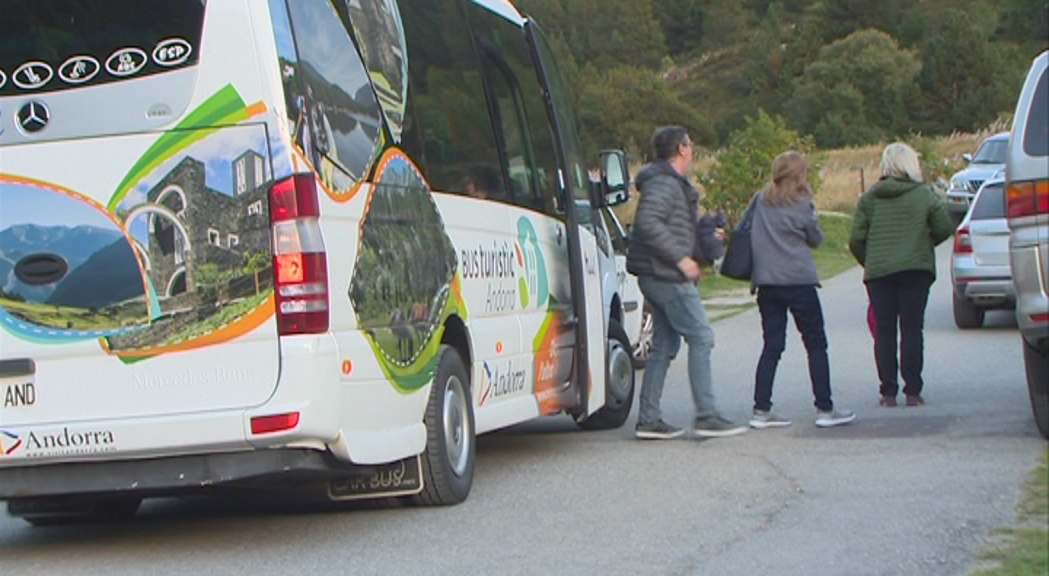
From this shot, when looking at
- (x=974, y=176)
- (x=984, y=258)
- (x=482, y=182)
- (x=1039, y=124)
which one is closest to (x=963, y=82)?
(x=974, y=176)

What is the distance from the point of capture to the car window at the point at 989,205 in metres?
17.3

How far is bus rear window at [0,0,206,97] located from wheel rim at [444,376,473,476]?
88.9 inches

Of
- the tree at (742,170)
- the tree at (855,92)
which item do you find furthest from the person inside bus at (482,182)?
the tree at (855,92)

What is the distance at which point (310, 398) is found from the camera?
7.19 meters

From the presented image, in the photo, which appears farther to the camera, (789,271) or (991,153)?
(991,153)

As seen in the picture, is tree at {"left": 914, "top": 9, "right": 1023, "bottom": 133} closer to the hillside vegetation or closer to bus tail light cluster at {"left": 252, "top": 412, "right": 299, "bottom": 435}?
the hillside vegetation

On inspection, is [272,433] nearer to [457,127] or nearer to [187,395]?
[187,395]

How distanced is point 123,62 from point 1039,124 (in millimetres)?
4805

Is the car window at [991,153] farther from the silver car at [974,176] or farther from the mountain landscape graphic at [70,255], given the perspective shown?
the mountain landscape graphic at [70,255]

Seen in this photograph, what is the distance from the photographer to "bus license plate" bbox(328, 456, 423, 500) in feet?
27.9

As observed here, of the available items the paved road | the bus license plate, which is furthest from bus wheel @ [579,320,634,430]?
the bus license plate

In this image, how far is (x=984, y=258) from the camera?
55.6 ft

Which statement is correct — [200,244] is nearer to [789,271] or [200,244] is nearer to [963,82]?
[789,271]

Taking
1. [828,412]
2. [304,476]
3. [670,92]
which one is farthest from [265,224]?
[670,92]
